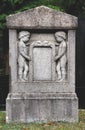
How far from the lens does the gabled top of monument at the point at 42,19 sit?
1040 cm

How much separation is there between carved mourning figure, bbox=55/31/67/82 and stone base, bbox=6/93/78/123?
44cm

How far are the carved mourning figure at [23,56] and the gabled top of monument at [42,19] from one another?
0.17 metres

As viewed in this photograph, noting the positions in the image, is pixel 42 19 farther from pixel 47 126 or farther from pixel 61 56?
pixel 47 126

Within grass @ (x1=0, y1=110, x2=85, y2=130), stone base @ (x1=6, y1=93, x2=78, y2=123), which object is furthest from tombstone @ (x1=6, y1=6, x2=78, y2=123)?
grass @ (x1=0, y1=110, x2=85, y2=130)

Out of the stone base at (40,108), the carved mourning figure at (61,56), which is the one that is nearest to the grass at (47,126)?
the stone base at (40,108)

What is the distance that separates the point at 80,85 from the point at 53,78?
3.86m

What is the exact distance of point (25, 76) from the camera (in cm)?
1053

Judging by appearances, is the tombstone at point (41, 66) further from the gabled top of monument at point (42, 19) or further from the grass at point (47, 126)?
the grass at point (47, 126)

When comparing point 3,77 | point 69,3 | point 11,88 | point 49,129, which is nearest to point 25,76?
point 11,88

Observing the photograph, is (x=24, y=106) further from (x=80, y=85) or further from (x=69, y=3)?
(x=69, y=3)

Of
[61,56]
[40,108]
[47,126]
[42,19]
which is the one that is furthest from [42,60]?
[47,126]

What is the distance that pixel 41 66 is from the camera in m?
10.5

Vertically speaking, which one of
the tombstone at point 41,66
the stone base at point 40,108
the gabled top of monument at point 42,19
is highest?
the gabled top of monument at point 42,19

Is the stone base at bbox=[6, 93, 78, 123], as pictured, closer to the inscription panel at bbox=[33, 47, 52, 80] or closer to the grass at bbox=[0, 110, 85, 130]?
the grass at bbox=[0, 110, 85, 130]
